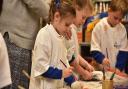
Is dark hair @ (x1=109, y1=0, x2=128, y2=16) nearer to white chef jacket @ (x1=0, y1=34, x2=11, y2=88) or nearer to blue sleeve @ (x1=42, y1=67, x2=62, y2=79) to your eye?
Result: blue sleeve @ (x1=42, y1=67, x2=62, y2=79)

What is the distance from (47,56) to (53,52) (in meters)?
0.05

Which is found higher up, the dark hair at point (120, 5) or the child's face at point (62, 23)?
the dark hair at point (120, 5)

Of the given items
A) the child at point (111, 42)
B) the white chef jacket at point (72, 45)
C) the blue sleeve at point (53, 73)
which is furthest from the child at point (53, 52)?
the child at point (111, 42)

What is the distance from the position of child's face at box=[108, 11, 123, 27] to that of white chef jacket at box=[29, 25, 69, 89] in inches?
30.6

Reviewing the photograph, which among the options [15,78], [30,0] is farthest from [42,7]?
[15,78]

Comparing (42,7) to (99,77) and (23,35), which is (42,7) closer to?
(23,35)

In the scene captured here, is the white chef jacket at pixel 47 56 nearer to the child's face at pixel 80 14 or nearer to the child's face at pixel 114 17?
the child's face at pixel 80 14

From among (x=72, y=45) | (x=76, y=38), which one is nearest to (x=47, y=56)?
(x=72, y=45)

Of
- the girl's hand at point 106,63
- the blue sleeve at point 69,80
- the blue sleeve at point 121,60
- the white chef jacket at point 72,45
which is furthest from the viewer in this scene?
the blue sleeve at point 121,60

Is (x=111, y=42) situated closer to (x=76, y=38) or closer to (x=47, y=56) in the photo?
(x=76, y=38)

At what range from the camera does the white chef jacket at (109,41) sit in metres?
2.71

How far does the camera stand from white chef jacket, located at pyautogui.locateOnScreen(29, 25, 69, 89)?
1.87 m

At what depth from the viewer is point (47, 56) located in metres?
1.89

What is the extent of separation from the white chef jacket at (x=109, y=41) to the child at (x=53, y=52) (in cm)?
79
